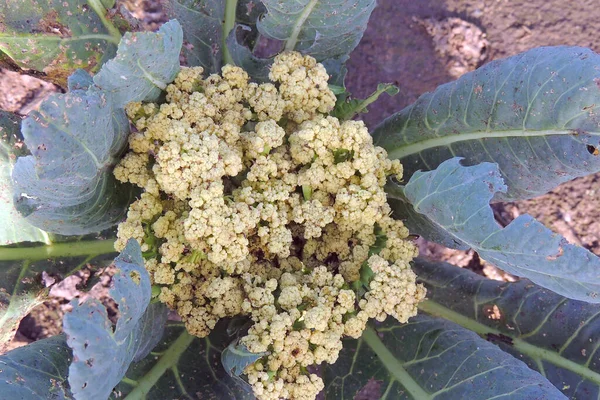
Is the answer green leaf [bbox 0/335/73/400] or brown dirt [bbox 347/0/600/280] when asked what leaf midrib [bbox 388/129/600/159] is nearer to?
brown dirt [bbox 347/0/600/280]

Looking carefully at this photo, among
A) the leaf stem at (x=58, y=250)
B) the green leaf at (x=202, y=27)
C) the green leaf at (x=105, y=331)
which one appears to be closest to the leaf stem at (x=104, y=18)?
the green leaf at (x=202, y=27)

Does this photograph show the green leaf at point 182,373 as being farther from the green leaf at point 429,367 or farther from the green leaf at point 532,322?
the green leaf at point 532,322

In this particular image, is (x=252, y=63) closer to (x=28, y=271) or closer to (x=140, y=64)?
(x=140, y=64)

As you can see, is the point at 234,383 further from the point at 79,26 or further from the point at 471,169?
the point at 79,26

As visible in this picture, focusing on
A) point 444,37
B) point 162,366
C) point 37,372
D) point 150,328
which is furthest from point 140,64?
point 444,37

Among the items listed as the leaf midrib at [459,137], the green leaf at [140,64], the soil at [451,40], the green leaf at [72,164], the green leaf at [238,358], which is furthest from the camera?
the soil at [451,40]

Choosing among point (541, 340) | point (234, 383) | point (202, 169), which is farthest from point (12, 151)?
point (541, 340)
